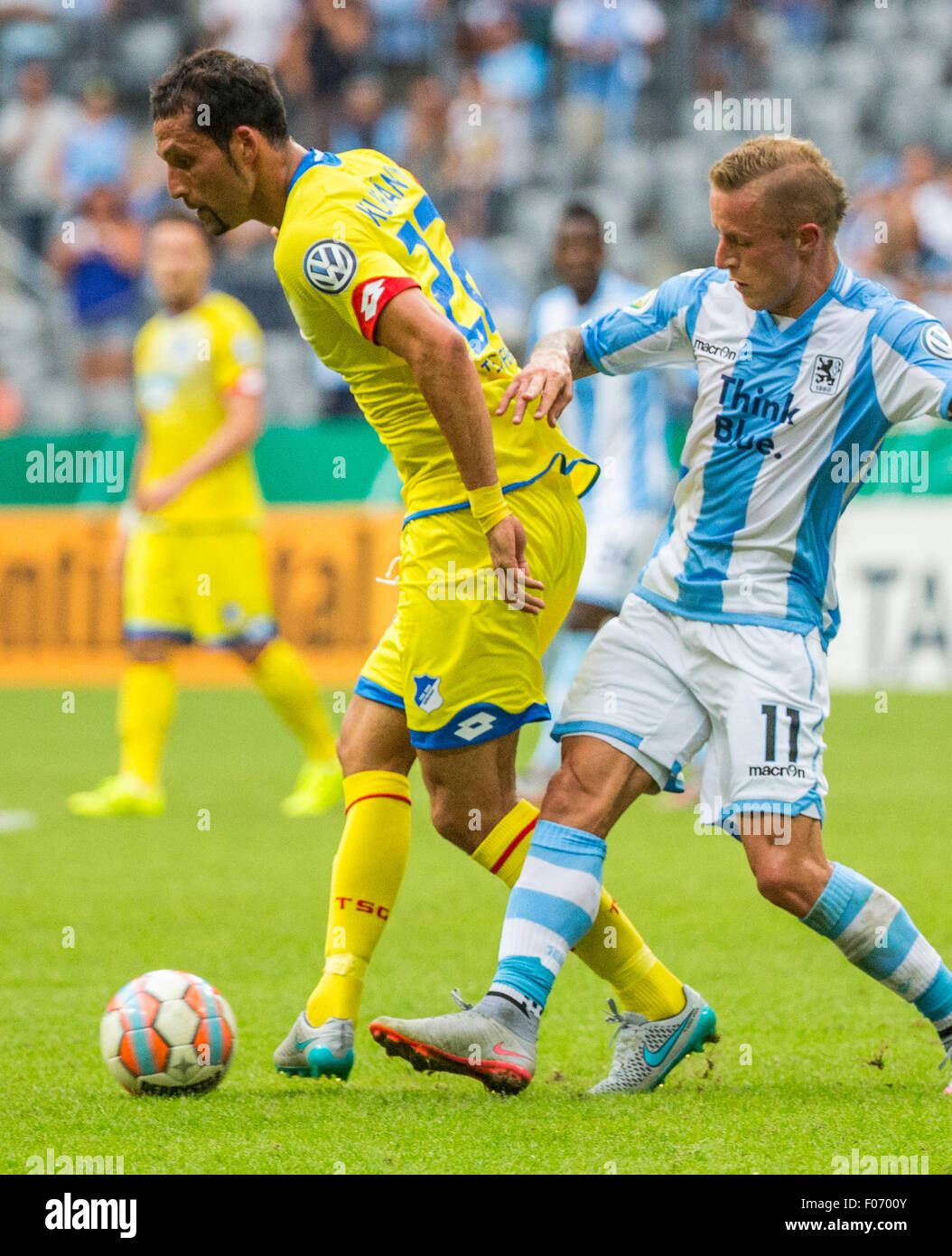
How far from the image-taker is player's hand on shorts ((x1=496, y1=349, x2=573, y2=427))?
3847 millimetres

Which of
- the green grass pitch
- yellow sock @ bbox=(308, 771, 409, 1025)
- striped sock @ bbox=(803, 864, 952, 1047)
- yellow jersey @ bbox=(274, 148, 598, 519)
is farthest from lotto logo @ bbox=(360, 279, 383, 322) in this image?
the green grass pitch

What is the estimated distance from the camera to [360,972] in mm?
4242

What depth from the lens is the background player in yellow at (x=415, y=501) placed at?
12.2 ft

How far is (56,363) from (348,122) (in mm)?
3668

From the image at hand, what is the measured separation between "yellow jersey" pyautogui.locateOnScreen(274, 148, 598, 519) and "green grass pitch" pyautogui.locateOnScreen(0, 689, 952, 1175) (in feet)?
4.33

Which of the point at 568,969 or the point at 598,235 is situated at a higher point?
the point at 598,235

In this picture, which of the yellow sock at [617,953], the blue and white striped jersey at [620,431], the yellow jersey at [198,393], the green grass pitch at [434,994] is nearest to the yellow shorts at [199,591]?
the yellow jersey at [198,393]

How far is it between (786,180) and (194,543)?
17.0 ft

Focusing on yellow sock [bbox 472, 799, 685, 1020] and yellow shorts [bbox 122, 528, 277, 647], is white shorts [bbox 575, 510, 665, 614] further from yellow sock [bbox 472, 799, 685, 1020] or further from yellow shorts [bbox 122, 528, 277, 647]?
yellow sock [bbox 472, 799, 685, 1020]

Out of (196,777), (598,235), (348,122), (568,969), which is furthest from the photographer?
(348,122)

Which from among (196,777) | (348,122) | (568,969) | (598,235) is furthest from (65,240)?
(568,969)

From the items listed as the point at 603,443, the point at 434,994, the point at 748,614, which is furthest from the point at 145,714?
the point at 748,614

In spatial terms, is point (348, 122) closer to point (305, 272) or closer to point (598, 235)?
point (598, 235)

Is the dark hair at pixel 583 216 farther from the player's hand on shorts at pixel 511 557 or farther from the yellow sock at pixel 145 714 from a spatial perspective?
the player's hand on shorts at pixel 511 557
